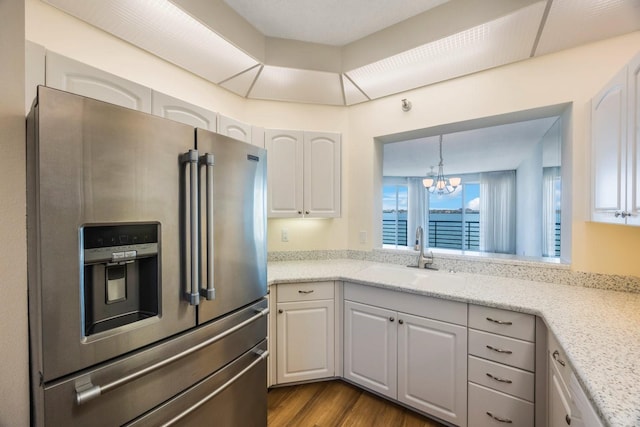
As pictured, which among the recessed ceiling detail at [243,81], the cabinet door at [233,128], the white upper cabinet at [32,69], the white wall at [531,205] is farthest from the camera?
the white wall at [531,205]

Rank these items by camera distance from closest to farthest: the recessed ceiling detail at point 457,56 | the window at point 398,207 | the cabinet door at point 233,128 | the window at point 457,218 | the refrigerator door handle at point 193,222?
the refrigerator door handle at point 193,222 < the recessed ceiling detail at point 457,56 < the cabinet door at point 233,128 < the window at point 457,218 < the window at point 398,207

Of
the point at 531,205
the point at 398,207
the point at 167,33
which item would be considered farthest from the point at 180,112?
the point at 398,207

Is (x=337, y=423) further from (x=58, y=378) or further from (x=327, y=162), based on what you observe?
(x=327, y=162)

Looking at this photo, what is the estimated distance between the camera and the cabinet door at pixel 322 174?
238cm

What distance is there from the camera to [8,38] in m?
0.95

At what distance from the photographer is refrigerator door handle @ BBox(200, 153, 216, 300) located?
3.93 ft

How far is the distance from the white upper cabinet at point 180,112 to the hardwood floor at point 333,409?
1955 mm

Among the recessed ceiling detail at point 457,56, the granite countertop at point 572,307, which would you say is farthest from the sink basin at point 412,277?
the recessed ceiling detail at point 457,56

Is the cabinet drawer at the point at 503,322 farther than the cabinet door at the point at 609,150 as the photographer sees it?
Yes

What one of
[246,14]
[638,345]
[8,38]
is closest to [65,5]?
[8,38]

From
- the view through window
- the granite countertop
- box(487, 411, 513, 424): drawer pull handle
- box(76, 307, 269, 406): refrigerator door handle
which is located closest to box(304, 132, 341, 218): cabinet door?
the granite countertop

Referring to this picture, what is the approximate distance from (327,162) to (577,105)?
1.73m

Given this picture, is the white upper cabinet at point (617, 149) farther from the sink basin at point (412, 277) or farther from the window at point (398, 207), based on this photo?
the window at point (398, 207)

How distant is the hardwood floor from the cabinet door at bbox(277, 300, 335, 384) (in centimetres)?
10
